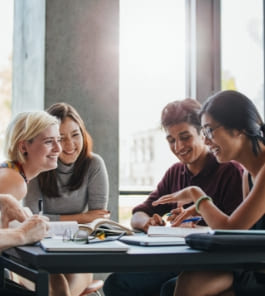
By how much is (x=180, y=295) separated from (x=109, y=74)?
234 centimetres

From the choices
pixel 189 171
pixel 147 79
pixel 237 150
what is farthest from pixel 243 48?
pixel 237 150

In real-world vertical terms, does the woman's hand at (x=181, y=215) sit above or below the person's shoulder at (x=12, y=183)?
below

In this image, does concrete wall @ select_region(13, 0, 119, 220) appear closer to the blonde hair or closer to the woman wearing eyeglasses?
the blonde hair

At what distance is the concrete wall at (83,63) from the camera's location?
3662 millimetres

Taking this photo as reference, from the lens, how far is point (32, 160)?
271 cm

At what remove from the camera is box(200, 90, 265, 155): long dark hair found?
2221mm

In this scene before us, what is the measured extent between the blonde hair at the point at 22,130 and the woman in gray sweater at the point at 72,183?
1.13ft

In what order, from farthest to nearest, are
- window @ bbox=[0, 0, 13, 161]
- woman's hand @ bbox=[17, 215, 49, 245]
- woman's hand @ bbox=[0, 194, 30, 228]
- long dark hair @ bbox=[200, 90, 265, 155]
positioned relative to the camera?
window @ bbox=[0, 0, 13, 161] < long dark hair @ bbox=[200, 90, 265, 155] < woman's hand @ bbox=[0, 194, 30, 228] < woman's hand @ bbox=[17, 215, 49, 245]

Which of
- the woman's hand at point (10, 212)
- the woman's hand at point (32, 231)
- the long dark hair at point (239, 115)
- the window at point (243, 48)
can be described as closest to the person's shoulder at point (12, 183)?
the woman's hand at point (10, 212)

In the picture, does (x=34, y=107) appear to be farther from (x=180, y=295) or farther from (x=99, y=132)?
(x=180, y=295)

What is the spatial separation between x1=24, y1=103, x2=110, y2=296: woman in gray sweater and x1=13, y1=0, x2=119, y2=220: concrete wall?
1.67 ft

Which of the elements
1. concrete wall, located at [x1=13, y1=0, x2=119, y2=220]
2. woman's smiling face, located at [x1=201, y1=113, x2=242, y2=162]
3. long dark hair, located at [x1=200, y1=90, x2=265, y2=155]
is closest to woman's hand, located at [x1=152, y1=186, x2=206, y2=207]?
woman's smiling face, located at [x1=201, y1=113, x2=242, y2=162]

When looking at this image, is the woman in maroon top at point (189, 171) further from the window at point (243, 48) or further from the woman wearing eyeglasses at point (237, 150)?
the window at point (243, 48)

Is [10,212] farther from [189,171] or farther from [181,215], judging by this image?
[189,171]
